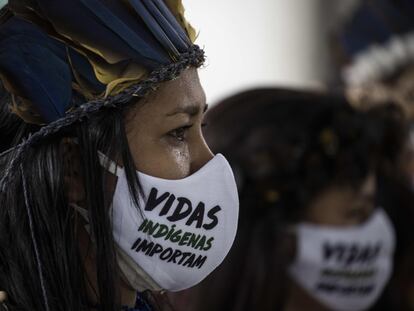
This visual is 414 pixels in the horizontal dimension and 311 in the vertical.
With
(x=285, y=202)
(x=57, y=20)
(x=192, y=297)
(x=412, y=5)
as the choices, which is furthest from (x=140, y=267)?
(x=412, y=5)

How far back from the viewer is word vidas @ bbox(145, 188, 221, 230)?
2.23 meters

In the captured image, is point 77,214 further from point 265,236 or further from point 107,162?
point 265,236

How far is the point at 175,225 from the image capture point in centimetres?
225

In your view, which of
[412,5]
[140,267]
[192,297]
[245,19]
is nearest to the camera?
[140,267]

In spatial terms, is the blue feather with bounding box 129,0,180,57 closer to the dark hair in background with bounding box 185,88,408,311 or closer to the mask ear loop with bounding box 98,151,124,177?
the mask ear loop with bounding box 98,151,124,177

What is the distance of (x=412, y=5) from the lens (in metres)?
5.55

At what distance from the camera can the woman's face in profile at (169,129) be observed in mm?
2240

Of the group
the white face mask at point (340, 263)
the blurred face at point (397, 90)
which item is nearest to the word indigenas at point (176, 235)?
the white face mask at point (340, 263)

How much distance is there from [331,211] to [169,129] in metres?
1.77

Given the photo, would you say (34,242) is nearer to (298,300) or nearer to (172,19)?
(172,19)

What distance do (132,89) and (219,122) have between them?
71.4 inches

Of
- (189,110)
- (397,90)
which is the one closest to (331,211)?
(397,90)

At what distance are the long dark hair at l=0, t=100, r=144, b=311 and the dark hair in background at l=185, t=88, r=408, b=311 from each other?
5.28 feet

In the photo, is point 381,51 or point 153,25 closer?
point 153,25
